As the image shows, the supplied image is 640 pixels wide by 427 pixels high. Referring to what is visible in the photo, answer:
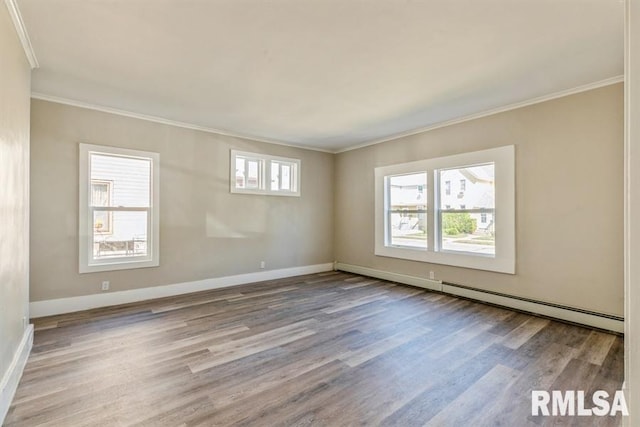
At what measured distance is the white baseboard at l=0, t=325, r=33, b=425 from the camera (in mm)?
1926

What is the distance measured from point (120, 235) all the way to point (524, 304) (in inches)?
221

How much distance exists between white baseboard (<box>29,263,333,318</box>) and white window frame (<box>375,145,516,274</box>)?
2068 millimetres

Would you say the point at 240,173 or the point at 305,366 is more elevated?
the point at 240,173

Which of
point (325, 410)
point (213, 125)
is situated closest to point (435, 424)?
point (325, 410)

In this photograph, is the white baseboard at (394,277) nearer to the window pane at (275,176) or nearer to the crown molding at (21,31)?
the window pane at (275,176)

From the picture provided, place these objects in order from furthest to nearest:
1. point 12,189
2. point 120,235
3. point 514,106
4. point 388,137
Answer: point 388,137 < point 120,235 < point 514,106 < point 12,189

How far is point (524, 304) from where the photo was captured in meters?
3.92

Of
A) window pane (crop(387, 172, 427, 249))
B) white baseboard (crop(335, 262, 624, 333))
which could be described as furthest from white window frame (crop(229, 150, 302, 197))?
white baseboard (crop(335, 262, 624, 333))

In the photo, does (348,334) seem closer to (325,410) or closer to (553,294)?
(325,410)

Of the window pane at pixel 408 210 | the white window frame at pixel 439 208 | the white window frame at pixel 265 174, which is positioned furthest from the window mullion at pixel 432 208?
the white window frame at pixel 265 174

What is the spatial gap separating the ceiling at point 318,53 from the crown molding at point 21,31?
0.05 meters

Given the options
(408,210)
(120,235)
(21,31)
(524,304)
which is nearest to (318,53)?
(21,31)

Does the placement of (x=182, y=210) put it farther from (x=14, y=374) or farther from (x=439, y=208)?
A: (x=439, y=208)

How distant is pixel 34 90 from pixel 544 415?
5883mm
